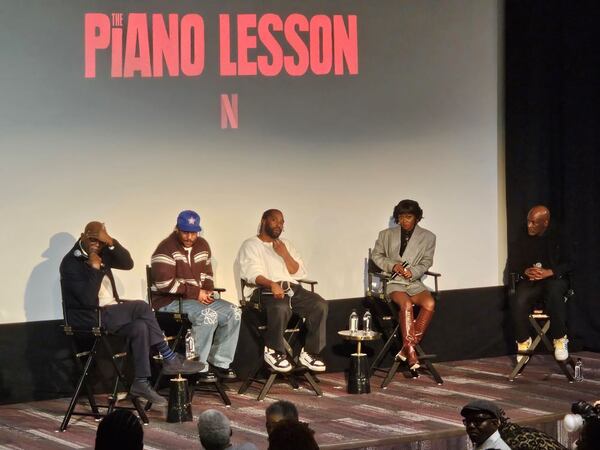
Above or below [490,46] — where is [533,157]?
below

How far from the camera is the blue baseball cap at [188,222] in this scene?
23.9 feet

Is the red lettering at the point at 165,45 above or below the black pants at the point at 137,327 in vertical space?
above

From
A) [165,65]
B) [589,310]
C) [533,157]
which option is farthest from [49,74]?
[589,310]

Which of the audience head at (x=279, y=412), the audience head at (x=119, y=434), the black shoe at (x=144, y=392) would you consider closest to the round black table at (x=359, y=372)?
the black shoe at (x=144, y=392)

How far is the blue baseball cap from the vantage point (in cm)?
729

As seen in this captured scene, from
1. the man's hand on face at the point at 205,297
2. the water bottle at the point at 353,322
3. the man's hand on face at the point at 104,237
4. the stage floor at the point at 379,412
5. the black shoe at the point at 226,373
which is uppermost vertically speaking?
the man's hand on face at the point at 104,237

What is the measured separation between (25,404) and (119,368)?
0.64m

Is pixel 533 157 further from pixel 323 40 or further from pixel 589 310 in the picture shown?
pixel 323 40

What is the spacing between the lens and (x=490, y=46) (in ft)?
28.4

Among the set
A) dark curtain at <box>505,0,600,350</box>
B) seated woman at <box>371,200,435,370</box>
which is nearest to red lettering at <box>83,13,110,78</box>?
seated woman at <box>371,200,435,370</box>

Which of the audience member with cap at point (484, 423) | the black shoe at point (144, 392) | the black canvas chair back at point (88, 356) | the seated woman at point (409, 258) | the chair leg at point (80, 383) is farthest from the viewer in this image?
the seated woman at point (409, 258)

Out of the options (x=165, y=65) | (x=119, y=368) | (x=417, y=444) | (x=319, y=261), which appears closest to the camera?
(x=417, y=444)

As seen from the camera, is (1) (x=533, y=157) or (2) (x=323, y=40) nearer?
(2) (x=323, y=40)

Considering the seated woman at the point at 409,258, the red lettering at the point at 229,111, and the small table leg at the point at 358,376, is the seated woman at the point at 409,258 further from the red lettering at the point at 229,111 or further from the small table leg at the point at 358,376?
the red lettering at the point at 229,111
